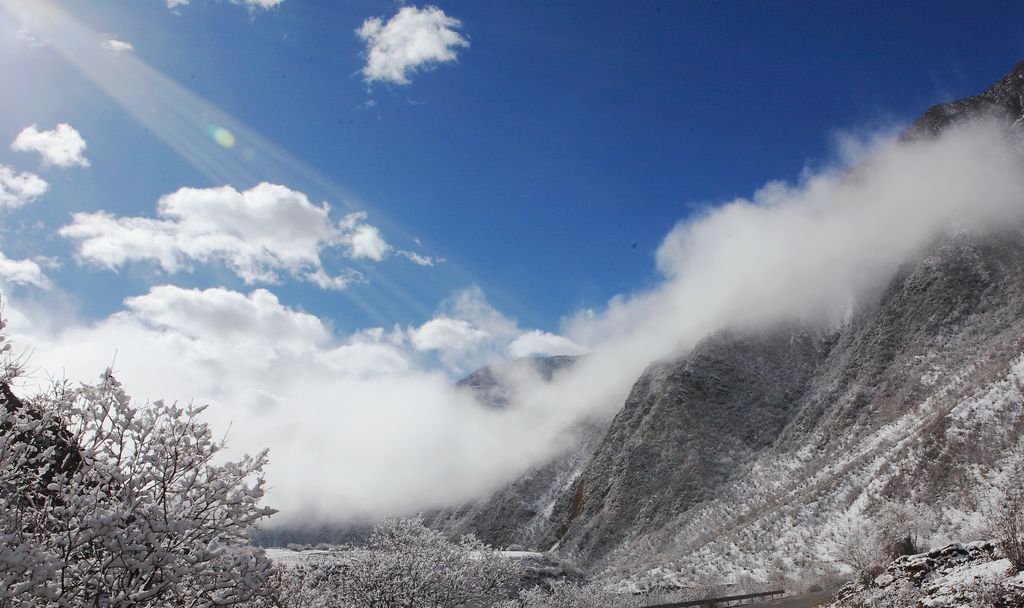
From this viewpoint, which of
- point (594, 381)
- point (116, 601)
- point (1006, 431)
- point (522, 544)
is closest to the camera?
point (116, 601)

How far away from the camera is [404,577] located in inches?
661

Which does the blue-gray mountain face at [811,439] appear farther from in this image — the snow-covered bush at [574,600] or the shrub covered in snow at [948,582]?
the shrub covered in snow at [948,582]

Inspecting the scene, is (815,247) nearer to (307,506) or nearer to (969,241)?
(969,241)

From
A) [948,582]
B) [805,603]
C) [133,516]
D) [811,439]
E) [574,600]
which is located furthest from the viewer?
[811,439]

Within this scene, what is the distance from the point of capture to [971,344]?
49156mm

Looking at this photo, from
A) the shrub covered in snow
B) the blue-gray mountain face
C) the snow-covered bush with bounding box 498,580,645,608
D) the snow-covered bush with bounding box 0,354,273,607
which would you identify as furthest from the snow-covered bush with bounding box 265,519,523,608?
the blue-gray mountain face

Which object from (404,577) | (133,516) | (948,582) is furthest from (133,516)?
(404,577)

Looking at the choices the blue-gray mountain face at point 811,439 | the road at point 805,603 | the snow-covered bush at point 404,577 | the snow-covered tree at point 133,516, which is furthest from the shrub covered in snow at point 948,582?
the blue-gray mountain face at point 811,439

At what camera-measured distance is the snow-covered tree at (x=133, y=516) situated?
5.34 meters

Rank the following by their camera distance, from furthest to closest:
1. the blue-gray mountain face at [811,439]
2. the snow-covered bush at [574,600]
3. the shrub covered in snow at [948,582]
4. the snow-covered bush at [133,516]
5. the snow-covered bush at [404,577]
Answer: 1. the blue-gray mountain face at [811,439]
2. the snow-covered bush at [574,600]
3. the snow-covered bush at [404,577]
4. the shrub covered in snow at [948,582]
5. the snow-covered bush at [133,516]

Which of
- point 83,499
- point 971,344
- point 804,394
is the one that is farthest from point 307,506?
point 83,499

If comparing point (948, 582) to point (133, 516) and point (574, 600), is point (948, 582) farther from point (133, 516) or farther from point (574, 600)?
point (574, 600)

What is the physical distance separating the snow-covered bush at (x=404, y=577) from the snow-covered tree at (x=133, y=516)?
902 centimetres

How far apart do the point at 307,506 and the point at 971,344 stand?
7743 inches
